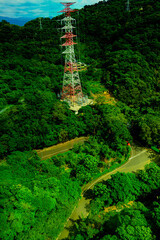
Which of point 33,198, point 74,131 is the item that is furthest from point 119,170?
point 33,198

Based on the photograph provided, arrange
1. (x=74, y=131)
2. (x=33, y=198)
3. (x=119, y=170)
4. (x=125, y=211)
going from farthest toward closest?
(x=74, y=131), (x=119, y=170), (x=33, y=198), (x=125, y=211)

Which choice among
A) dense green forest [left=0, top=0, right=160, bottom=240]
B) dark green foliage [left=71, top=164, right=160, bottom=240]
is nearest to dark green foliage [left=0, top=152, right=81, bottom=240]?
dense green forest [left=0, top=0, right=160, bottom=240]

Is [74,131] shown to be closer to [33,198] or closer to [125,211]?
[33,198]

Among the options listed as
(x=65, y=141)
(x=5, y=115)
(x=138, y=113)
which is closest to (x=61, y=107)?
(x=65, y=141)

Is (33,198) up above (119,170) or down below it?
above

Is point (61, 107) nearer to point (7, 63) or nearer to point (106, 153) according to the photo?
point (106, 153)

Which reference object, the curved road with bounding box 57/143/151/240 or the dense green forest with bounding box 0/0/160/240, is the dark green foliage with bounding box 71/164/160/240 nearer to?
the dense green forest with bounding box 0/0/160/240
